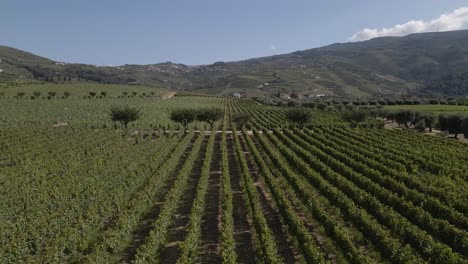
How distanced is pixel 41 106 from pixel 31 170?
72.5 m

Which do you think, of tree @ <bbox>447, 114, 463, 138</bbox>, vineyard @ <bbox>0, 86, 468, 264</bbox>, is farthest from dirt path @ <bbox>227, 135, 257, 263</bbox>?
tree @ <bbox>447, 114, 463, 138</bbox>

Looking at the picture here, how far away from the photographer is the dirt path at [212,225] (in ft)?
64.8

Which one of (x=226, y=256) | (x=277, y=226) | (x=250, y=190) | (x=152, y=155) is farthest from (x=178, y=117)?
(x=226, y=256)

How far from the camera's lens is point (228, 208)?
24.1 m

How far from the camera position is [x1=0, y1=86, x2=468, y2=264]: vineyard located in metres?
18.7

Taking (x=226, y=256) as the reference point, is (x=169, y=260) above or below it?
below

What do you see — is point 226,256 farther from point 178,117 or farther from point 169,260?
point 178,117

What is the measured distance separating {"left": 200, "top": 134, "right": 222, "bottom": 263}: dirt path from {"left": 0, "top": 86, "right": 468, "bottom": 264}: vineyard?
70mm

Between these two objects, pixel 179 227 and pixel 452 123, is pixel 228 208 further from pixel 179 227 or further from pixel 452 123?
pixel 452 123

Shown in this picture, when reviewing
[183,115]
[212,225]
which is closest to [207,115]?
[183,115]

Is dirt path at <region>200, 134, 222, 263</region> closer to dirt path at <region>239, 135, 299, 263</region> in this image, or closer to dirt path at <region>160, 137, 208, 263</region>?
dirt path at <region>160, 137, 208, 263</region>

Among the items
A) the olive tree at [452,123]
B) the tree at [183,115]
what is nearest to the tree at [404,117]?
the olive tree at [452,123]

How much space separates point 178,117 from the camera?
73062 mm

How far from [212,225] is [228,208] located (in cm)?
141
